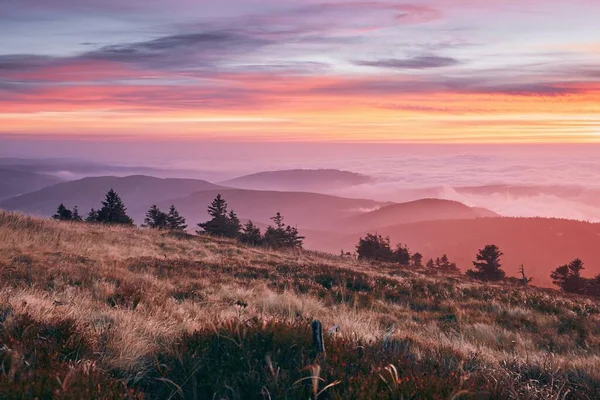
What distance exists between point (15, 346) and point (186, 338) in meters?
1.50

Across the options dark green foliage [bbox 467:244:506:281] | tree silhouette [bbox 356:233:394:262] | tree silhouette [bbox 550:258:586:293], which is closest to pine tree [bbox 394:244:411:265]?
tree silhouette [bbox 356:233:394:262]

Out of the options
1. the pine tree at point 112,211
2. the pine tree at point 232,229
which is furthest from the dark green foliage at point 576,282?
the pine tree at point 112,211

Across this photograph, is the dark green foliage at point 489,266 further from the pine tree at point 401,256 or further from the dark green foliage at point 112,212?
the dark green foliage at point 112,212

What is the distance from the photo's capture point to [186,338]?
469 centimetres

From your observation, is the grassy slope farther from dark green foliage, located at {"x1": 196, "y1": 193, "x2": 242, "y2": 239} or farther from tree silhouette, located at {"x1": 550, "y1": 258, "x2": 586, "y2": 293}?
dark green foliage, located at {"x1": 196, "y1": 193, "x2": 242, "y2": 239}

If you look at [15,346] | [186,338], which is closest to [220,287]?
[186,338]

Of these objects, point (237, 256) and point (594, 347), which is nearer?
point (594, 347)

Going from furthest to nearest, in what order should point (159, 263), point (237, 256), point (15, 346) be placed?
point (237, 256)
point (159, 263)
point (15, 346)

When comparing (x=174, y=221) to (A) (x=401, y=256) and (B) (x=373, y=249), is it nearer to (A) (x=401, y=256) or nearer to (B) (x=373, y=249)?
(B) (x=373, y=249)

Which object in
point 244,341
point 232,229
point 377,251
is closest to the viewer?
point 244,341

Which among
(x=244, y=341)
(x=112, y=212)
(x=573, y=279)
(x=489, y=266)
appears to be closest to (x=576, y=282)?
(x=573, y=279)

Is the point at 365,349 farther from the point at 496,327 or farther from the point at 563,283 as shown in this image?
the point at 563,283

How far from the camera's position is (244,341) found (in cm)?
446

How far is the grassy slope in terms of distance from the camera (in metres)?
3.63
